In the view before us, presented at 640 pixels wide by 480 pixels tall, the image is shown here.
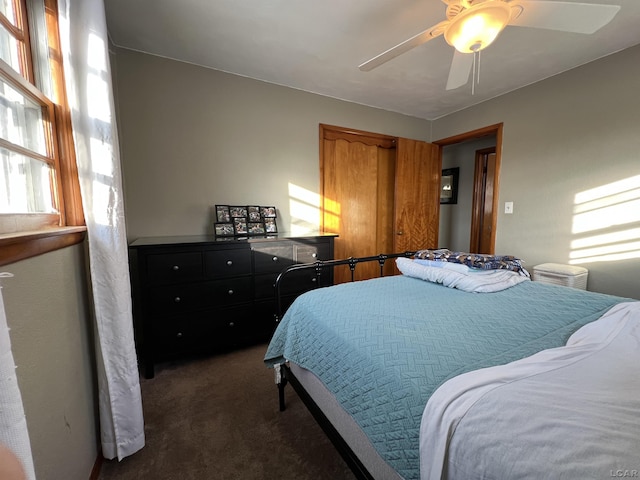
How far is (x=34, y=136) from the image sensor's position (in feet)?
3.62

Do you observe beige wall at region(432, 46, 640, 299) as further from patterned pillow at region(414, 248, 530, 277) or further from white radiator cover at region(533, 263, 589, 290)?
patterned pillow at region(414, 248, 530, 277)

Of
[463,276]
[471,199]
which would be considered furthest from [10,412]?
[471,199]

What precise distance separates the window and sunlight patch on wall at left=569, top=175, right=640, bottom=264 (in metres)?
3.79

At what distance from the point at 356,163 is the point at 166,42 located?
220 centimetres

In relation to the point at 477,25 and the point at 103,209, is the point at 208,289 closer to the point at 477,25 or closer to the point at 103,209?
the point at 103,209

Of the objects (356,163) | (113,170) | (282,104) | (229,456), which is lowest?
(229,456)

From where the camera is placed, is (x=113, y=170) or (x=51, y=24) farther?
(x=113, y=170)

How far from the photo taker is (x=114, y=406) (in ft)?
4.37

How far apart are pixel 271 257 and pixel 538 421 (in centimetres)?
206

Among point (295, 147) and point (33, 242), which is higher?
point (295, 147)

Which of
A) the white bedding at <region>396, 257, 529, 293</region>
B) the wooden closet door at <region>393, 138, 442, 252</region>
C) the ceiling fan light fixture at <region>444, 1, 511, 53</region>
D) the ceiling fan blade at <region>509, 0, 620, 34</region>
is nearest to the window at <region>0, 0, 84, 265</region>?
the ceiling fan light fixture at <region>444, 1, 511, 53</region>

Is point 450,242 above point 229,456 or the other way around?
above

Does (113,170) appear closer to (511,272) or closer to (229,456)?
(229,456)

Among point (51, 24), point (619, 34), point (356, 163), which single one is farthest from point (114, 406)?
point (619, 34)
